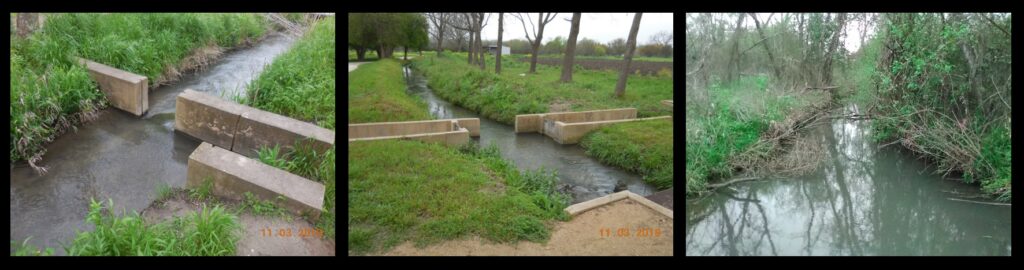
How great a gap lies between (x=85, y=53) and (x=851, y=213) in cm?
497

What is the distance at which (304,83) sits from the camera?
3.40m

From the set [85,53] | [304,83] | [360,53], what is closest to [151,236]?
[85,53]

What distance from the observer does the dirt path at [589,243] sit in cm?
301

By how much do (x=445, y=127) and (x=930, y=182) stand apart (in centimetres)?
431

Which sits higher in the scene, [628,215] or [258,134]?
[258,134]

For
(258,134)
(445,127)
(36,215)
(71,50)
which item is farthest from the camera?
(445,127)

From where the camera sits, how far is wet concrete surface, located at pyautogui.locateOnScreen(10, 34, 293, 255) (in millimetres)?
2469

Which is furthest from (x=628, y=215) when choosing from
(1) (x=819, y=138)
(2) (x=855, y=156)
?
(2) (x=855, y=156)

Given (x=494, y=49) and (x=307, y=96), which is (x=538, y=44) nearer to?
(x=494, y=49)

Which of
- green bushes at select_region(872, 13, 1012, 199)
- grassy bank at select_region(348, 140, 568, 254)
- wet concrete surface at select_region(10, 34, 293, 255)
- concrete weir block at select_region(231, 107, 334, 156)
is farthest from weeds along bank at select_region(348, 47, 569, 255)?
green bushes at select_region(872, 13, 1012, 199)

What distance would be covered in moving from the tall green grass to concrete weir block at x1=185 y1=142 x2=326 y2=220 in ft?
1.27

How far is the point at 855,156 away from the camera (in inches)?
196

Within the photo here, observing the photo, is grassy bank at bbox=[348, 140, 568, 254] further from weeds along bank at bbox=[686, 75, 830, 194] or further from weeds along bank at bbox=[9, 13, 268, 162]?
weeds along bank at bbox=[9, 13, 268, 162]
